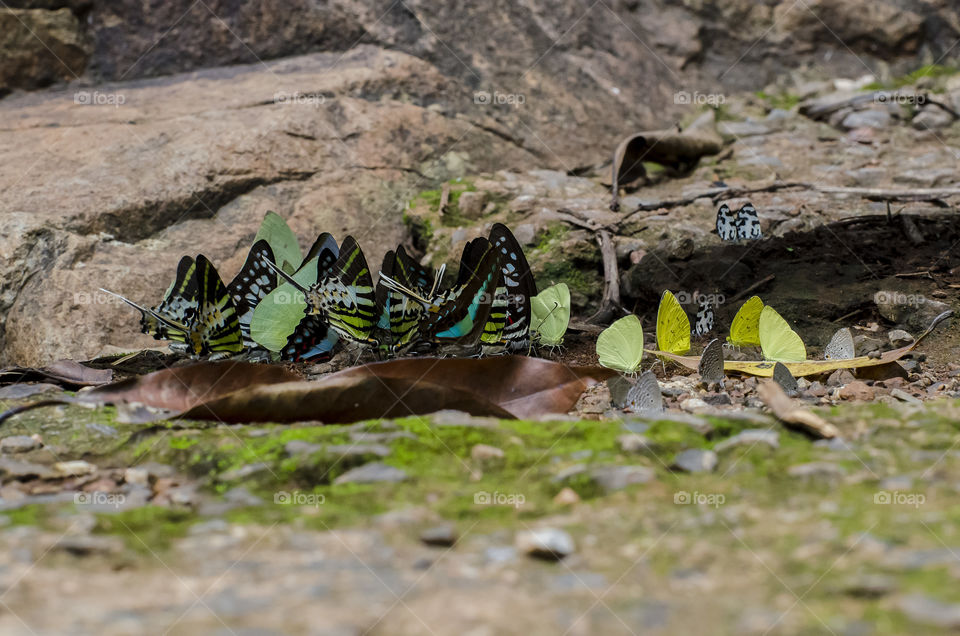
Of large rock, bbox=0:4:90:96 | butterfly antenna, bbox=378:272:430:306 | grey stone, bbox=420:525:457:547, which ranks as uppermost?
large rock, bbox=0:4:90:96

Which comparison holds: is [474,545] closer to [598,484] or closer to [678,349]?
[598,484]

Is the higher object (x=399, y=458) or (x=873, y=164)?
(x=873, y=164)

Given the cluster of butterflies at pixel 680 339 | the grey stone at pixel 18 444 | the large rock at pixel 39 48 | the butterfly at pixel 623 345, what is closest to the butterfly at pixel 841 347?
the cluster of butterflies at pixel 680 339

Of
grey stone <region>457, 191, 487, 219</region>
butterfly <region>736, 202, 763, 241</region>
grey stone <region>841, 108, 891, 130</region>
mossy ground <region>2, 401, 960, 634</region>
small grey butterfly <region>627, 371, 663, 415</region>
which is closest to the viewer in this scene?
mossy ground <region>2, 401, 960, 634</region>

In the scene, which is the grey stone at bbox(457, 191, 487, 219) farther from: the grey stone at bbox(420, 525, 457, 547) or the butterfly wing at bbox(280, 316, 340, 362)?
the grey stone at bbox(420, 525, 457, 547)

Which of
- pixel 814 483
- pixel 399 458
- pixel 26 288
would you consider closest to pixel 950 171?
pixel 814 483

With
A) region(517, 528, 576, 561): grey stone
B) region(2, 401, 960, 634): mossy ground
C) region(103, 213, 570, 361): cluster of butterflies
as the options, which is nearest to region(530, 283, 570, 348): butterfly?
region(103, 213, 570, 361): cluster of butterflies
